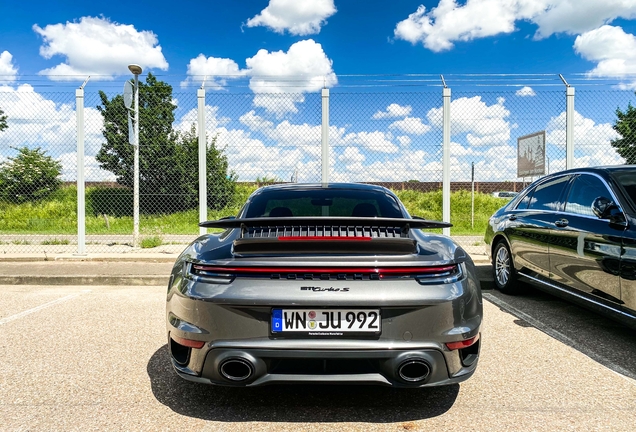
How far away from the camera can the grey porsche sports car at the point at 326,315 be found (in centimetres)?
225

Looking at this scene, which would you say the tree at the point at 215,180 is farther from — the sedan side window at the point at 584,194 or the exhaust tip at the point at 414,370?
the exhaust tip at the point at 414,370

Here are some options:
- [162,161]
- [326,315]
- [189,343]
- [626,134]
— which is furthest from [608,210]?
[162,161]

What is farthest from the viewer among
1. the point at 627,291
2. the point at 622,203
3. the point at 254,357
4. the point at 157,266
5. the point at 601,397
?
the point at 157,266

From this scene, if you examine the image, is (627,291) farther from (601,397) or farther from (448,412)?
(448,412)

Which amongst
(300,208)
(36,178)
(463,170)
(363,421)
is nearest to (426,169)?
(463,170)

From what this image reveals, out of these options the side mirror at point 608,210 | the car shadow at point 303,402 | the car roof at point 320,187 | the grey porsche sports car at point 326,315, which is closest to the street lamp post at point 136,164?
the car roof at point 320,187

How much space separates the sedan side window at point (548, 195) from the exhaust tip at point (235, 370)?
3751mm

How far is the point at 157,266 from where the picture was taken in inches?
290

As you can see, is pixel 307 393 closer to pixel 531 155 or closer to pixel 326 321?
pixel 326 321

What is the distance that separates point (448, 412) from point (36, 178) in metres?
11.2

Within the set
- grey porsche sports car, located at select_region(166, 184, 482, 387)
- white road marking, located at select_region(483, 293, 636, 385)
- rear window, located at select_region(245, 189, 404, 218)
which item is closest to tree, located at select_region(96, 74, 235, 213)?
rear window, located at select_region(245, 189, 404, 218)

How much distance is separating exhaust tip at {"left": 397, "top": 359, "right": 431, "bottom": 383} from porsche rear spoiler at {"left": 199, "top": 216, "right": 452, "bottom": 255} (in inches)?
22.3

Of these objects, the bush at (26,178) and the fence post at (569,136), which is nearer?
the fence post at (569,136)

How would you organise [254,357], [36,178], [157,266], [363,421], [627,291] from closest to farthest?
[254,357] → [363,421] → [627,291] → [157,266] → [36,178]
